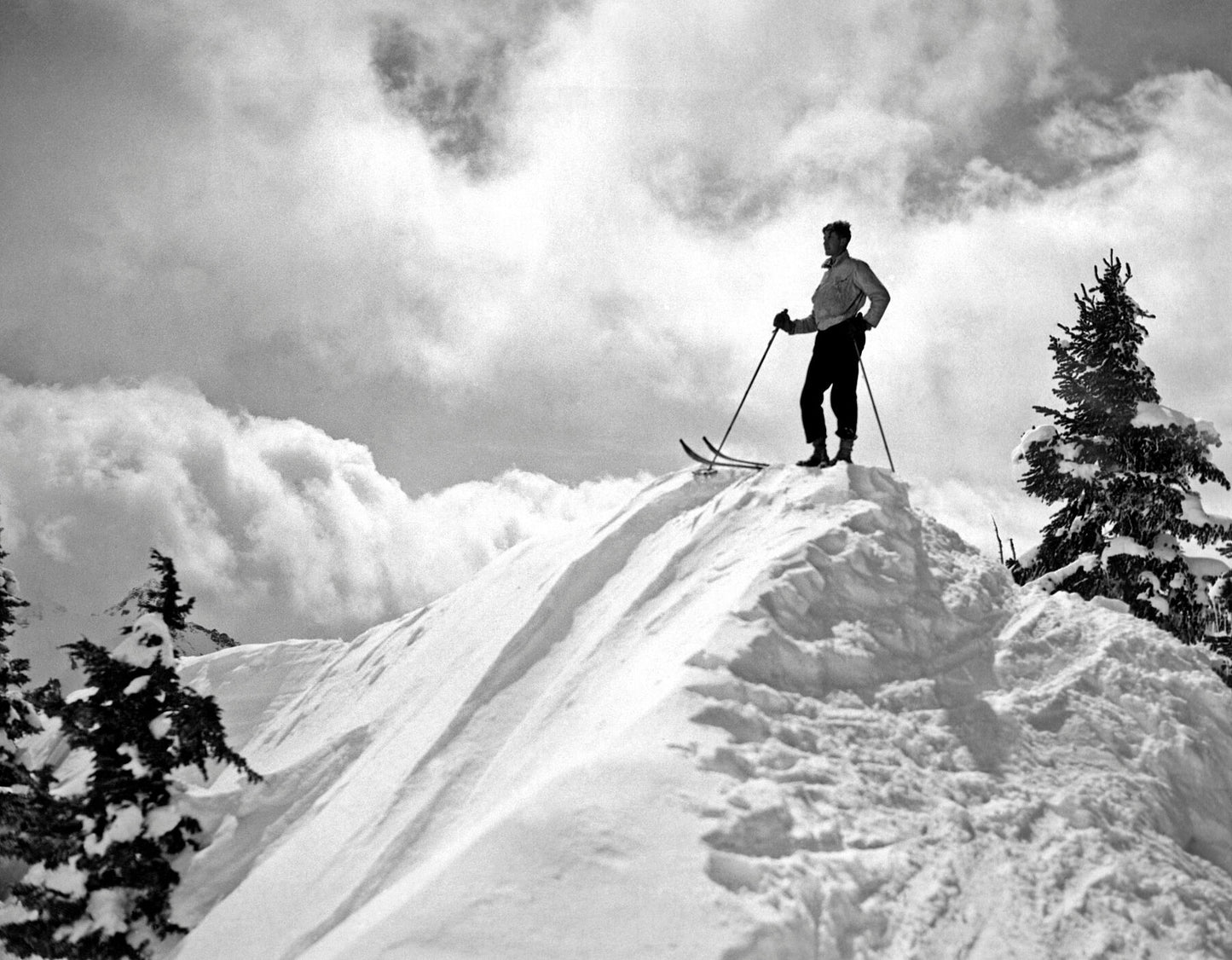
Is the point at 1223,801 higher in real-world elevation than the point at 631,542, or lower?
lower

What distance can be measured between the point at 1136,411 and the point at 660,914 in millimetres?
16747

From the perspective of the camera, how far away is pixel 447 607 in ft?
37.3

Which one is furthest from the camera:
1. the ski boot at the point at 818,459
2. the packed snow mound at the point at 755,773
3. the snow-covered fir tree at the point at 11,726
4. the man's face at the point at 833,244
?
the snow-covered fir tree at the point at 11,726

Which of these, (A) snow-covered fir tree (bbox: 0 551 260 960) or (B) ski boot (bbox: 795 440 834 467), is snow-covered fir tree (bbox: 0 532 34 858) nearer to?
(A) snow-covered fir tree (bbox: 0 551 260 960)

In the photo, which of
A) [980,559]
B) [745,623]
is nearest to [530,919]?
[745,623]

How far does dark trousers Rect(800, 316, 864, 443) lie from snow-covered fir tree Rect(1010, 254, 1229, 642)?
29.0 ft

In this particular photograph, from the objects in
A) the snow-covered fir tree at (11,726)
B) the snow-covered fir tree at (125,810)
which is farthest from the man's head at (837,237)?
the snow-covered fir tree at (11,726)

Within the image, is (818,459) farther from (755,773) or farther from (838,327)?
(755,773)

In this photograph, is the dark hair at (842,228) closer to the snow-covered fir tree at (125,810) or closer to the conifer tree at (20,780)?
the snow-covered fir tree at (125,810)

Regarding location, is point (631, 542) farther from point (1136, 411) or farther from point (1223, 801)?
point (1136, 411)

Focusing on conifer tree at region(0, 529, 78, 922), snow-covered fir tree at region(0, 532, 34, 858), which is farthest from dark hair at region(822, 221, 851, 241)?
snow-covered fir tree at region(0, 532, 34, 858)

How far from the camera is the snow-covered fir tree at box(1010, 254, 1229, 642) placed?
1695cm

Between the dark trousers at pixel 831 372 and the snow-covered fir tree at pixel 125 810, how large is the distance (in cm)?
697

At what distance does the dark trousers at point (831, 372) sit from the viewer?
1024 centimetres
